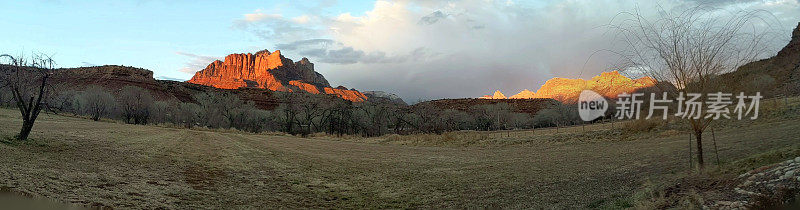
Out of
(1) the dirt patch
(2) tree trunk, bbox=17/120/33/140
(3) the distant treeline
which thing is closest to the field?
(1) the dirt patch

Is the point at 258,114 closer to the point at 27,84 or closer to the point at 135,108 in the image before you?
the point at 135,108


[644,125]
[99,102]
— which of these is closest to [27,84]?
[644,125]

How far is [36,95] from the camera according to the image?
18109mm

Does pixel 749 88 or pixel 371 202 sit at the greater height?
pixel 749 88

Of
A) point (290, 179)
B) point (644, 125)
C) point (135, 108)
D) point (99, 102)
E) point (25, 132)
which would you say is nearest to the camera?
point (290, 179)

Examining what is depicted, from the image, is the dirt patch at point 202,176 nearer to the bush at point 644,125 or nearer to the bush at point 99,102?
the bush at point 644,125

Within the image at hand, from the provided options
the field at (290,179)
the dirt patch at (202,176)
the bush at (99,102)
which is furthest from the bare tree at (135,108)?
the dirt patch at (202,176)

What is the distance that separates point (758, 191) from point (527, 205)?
472 centimetres

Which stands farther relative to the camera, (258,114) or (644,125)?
(258,114)

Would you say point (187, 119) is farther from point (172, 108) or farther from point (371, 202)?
point (371, 202)

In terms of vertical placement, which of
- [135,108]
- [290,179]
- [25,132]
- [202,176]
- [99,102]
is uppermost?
[99,102]

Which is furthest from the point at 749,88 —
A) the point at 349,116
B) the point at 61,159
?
the point at 349,116

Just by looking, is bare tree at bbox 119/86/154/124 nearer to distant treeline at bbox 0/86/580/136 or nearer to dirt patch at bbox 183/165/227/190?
distant treeline at bbox 0/86/580/136

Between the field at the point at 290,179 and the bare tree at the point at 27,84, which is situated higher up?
the bare tree at the point at 27,84
